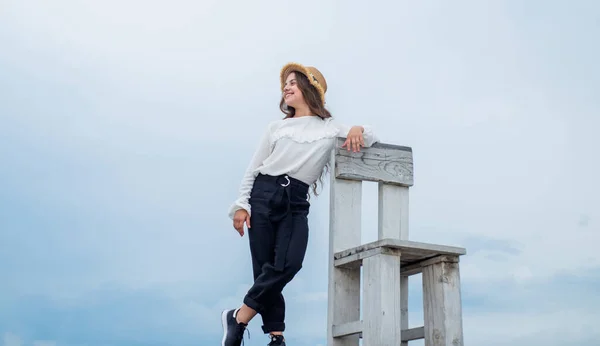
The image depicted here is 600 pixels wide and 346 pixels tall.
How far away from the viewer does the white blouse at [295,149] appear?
455 cm

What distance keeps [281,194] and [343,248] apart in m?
0.48

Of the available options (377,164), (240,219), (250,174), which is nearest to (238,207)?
(240,219)

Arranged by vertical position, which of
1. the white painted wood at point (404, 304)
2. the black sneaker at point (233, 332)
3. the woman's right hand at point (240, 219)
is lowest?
the black sneaker at point (233, 332)

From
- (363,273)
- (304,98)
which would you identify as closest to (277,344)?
(363,273)

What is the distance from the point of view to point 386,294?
4.11 m

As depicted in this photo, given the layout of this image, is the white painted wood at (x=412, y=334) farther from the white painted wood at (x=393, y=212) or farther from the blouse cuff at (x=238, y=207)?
the blouse cuff at (x=238, y=207)

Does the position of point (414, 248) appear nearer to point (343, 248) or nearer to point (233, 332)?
point (343, 248)

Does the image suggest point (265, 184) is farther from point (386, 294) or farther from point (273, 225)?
point (386, 294)

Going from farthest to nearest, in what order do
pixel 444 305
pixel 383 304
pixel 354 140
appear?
pixel 354 140
pixel 444 305
pixel 383 304

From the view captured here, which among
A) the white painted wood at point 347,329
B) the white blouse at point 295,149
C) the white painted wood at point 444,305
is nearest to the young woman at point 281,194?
the white blouse at point 295,149

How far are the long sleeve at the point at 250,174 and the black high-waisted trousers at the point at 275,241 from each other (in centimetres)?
5

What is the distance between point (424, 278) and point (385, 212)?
0.47 metres

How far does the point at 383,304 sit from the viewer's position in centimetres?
409

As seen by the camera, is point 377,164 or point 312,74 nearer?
point 377,164
